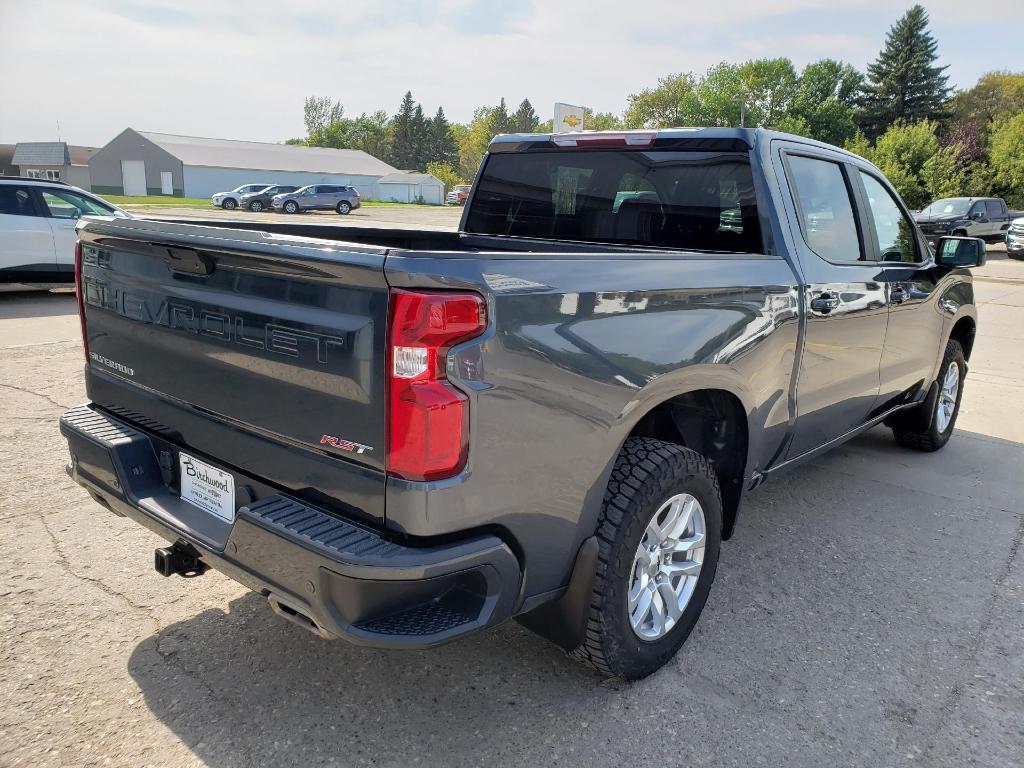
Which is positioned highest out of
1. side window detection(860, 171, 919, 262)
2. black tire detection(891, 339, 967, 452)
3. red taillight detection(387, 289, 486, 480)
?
side window detection(860, 171, 919, 262)

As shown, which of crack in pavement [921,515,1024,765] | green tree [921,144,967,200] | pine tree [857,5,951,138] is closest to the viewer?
crack in pavement [921,515,1024,765]

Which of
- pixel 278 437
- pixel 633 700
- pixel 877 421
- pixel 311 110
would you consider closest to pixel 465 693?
pixel 633 700

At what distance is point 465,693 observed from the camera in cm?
267

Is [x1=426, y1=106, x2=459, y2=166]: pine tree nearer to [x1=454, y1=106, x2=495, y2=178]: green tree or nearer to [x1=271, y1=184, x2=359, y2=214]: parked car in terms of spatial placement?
[x1=454, y1=106, x2=495, y2=178]: green tree

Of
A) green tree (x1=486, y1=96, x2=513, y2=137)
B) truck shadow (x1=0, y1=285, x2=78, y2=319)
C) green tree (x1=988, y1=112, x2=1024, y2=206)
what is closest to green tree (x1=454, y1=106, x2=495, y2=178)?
green tree (x1=486, y1=96, x2=513, y2=137)

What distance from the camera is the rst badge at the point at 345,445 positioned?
6.64 ft

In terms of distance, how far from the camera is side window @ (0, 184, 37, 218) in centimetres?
1035

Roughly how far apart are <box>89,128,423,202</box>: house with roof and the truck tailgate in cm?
6940

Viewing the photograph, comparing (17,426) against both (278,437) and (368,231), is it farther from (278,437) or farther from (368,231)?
(278,437)

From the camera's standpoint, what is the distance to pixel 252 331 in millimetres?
2229

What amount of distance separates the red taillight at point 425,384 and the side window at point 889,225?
310 cm

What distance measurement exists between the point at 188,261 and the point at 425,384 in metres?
0.97

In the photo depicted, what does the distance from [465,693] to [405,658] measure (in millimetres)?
295

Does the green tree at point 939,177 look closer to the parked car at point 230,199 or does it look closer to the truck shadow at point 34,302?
the truck shadow at point 34,302
